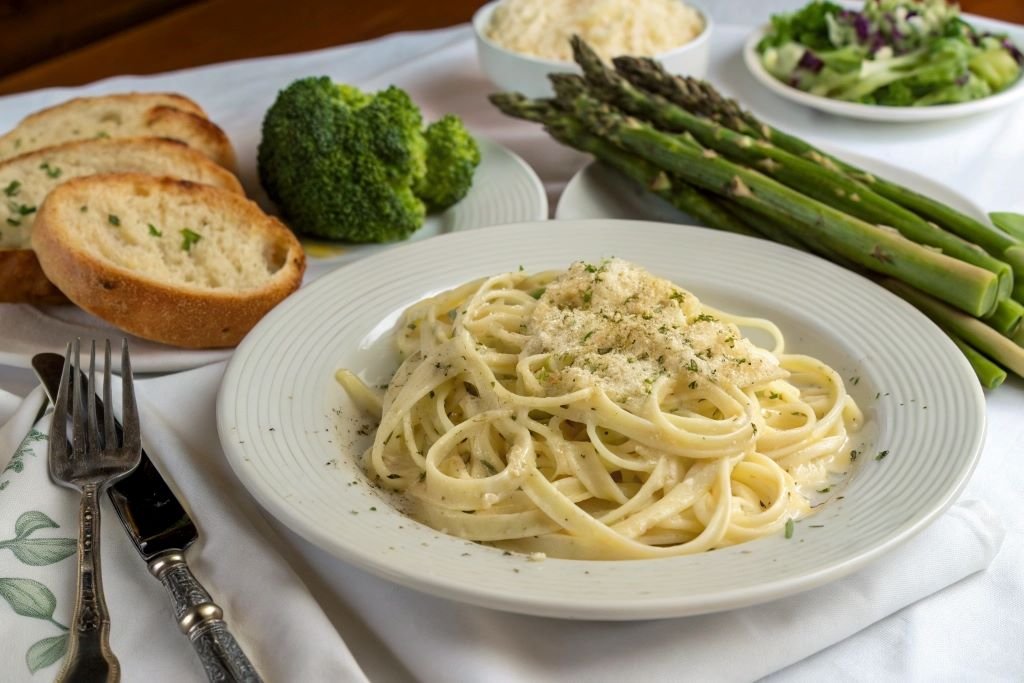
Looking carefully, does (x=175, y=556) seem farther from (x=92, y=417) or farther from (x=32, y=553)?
(x=92, y=417)

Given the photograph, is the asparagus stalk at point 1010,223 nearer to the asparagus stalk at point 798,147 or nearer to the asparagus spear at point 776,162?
the asparagus stalk at point 798,147

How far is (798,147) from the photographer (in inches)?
163

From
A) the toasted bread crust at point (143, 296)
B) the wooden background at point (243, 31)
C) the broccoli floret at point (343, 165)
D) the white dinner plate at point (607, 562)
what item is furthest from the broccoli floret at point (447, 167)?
the wooden background at point (243, 31)

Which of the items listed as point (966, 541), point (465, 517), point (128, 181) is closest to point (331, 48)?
point (128, 181)

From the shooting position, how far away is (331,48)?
6379mm

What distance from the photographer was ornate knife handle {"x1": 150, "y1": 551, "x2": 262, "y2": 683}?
215cm

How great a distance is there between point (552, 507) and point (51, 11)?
7700mm

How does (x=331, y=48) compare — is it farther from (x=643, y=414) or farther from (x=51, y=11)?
(x=643, y=414)

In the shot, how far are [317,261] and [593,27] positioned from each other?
2.15 metres

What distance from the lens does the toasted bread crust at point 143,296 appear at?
3.49m

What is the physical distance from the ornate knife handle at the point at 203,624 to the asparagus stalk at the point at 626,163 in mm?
2511

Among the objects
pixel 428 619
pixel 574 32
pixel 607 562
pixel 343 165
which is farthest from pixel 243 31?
pixel 607 562

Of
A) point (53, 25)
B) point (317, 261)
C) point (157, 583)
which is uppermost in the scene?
point (157, 583)

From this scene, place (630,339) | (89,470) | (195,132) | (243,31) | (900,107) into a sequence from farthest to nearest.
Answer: (243,31)
(900,107)
(195,132)
(630,339)
(89,470)
